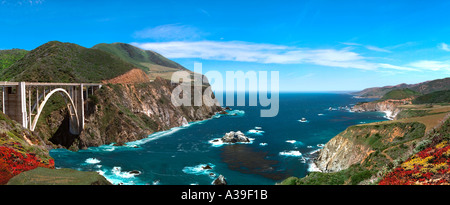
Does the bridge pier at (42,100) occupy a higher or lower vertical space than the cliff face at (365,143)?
higher

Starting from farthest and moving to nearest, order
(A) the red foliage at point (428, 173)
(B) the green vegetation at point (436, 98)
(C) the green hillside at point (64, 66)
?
(B) the green vegetation at point (436, 98), (C) the green hillside at point (64, 66), (A) the red foliage at point (428, 173)

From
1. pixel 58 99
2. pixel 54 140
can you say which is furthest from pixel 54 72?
pixel 54 140

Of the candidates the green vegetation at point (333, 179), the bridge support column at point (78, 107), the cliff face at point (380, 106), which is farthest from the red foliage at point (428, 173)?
the cliff face at point (380, 106)

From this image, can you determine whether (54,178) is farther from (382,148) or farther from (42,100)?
(42,100)

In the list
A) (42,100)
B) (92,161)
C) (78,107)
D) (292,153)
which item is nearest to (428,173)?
(292,153)

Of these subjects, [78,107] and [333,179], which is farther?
[78,107]

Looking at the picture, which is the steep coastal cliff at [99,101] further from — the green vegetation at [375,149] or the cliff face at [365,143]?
the cliff face at [365,143]

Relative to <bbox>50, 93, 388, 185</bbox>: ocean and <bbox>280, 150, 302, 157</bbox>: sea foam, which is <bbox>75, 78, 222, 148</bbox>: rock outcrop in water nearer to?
<bbox>50, 93, 388, 185</bbox>: ocean
